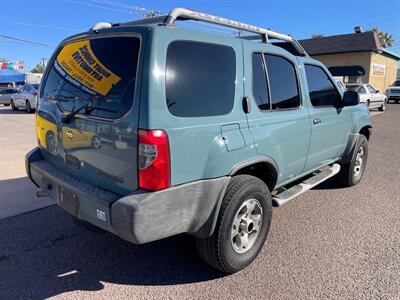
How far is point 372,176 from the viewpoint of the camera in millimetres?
6195

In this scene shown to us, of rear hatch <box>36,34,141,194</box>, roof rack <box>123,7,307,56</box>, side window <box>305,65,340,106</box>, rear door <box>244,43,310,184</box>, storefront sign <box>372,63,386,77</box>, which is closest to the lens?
rear hatch <box>36,34,141,194</box>

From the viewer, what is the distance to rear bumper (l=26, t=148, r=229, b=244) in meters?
2.34

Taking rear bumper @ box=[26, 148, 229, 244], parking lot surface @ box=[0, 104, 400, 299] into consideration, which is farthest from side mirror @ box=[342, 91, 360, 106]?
rear bumper @ box=[26, 148, 229, 244]

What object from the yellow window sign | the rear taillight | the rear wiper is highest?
the yellow window sign

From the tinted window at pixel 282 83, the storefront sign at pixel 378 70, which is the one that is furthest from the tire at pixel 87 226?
the storefront sign at pixel 378 70

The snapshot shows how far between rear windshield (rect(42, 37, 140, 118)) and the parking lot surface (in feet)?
4.70

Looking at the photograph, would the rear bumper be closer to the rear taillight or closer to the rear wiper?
the rear taillight

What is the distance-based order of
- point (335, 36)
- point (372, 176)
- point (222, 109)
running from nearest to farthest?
point (222, 109), point (372, 176), point (335, 36)

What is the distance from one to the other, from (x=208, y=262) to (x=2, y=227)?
98.3 inches

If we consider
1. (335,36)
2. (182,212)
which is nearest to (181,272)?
(182,212)

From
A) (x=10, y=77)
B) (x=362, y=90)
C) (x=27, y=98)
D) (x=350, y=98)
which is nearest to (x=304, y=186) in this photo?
(x=350, y=98)

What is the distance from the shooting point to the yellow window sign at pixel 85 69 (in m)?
2.63

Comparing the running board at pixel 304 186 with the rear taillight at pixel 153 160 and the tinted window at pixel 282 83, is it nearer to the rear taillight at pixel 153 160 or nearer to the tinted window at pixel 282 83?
the tinted window at pixel 282 83

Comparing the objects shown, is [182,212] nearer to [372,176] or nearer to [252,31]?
[252,31]
